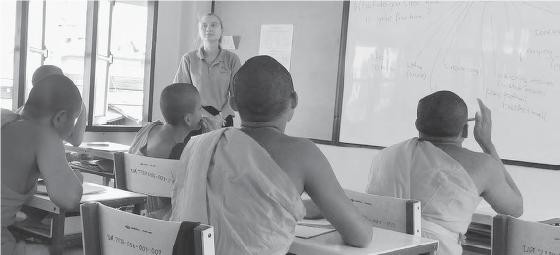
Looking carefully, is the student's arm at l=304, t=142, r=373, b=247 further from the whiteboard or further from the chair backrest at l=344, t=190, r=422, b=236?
the whiteboard

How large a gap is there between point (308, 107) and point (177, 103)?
228cm

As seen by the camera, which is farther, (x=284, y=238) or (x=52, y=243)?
(x=52, y=243)

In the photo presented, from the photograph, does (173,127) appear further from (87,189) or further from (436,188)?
(436,188)

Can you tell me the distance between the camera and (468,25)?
433cm

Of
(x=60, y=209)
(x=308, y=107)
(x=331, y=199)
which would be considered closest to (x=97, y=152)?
(x=60, y=209)

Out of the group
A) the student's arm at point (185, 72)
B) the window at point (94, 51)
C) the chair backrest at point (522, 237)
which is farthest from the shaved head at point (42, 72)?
the chair backrest at point (522, 237)

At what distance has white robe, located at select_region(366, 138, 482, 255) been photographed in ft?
7.09

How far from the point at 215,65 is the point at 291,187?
3.39m

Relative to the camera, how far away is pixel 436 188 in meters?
2.19

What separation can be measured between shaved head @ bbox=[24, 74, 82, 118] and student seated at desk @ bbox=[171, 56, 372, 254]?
1.03 metres

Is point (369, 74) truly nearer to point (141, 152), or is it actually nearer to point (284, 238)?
point (141, 152)

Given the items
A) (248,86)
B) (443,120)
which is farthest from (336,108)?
(248,86)

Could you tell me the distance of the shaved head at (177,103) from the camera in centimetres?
325

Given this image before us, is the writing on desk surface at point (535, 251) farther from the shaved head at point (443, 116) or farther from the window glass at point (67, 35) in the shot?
the window glass at point (67, 35)
